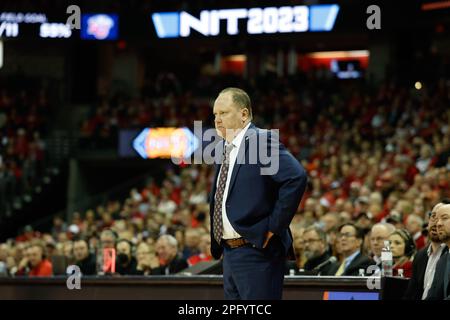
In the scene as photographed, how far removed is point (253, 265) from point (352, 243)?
3990mm

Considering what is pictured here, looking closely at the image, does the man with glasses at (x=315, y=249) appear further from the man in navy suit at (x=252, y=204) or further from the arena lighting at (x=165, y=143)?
the arena lighting at (x=165, y=143)

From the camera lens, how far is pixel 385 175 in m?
15.4

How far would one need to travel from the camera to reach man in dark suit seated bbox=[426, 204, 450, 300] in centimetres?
577

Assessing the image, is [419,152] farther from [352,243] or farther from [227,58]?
[227,58]

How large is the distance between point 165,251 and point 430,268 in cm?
471

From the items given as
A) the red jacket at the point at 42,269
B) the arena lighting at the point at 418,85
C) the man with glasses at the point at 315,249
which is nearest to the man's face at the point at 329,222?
the man with glasses at the point at 315,249

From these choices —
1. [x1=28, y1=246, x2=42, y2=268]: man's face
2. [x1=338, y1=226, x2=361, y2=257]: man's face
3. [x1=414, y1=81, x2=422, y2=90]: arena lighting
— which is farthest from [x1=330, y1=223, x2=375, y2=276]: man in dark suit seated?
[x1=414, y1=81, x2=422, y2=90]: arena lighting

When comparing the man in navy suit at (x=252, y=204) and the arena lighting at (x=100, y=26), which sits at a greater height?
the arena lighting at (x=100, y=26)

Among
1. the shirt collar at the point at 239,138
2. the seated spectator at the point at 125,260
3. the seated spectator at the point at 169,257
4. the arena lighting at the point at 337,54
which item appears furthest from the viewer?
the arena lighting at the point at 337,54

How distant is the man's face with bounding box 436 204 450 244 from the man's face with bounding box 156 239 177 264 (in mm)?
4625

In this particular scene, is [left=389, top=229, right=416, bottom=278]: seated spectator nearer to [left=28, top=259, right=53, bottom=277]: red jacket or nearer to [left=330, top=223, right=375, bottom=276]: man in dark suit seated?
[left=330, top=223, right=375, bottom=276]: man in dark suit seated

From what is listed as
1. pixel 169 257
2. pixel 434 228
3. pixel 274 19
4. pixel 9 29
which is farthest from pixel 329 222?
pixel 9 29

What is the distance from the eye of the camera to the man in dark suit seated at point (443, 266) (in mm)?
5766
